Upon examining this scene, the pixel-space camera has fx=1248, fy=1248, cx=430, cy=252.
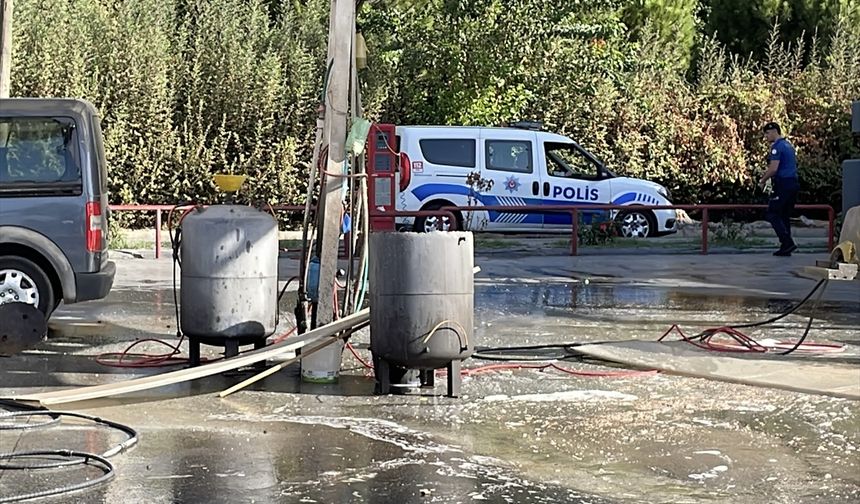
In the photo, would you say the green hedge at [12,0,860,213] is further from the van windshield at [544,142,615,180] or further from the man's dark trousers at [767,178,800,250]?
the man's dark trousers at [767,178,800,250]

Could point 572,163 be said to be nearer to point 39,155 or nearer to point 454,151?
point 454,151

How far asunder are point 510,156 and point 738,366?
12.3 metres

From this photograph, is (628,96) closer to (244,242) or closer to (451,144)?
(451,144)

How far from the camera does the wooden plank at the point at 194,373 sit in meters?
7.74

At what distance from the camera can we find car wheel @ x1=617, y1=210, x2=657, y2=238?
848 inches

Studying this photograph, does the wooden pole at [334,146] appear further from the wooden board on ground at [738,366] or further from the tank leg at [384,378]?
the wooden board on ground at [738,366]

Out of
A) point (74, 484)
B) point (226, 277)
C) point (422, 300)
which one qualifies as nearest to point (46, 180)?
point (226, 277)

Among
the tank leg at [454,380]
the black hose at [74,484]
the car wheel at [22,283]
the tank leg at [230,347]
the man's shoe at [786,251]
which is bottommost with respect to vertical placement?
the black hose at [74,484]

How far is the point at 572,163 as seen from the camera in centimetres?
2180

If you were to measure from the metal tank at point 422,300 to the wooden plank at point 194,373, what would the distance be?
1.76 ft

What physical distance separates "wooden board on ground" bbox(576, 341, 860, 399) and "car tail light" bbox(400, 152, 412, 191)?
9673 mm

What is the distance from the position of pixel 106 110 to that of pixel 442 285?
16126 millimetres

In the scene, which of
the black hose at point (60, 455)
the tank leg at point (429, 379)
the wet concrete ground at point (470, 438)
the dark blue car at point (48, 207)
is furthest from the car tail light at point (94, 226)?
the tank leg at point (429, 379)

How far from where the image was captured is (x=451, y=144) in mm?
20922
